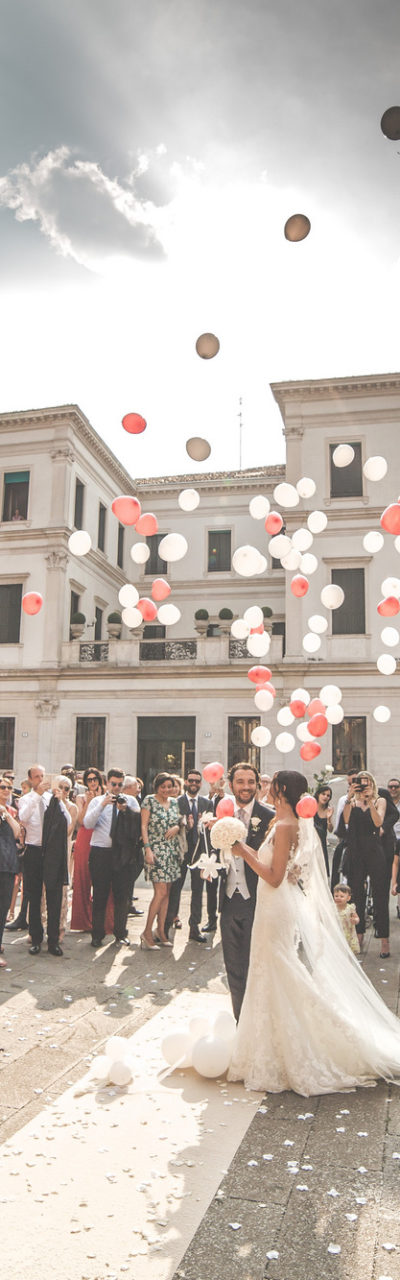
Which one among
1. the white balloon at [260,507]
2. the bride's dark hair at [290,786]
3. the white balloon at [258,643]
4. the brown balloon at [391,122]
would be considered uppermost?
the brown balloon at [391,122]

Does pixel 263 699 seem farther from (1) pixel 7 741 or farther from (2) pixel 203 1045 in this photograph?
(1) pixel 7 741

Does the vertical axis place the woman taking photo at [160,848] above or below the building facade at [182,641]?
below

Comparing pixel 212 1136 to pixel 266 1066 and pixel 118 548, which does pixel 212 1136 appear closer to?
pixel 266 1066

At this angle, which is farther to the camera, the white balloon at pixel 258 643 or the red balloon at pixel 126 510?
the white balloon at pixel 258 643

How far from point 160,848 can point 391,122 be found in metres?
6.54

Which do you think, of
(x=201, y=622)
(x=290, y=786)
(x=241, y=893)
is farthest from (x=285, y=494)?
(x=201, y=622)

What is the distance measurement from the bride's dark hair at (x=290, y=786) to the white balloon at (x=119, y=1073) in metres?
1.78

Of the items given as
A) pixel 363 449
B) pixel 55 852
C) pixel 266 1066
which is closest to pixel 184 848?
pixel 55 852

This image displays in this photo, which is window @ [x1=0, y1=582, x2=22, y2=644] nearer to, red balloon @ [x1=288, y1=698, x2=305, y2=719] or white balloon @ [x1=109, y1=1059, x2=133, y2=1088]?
red balloon @ [x1=288, y1=698, x2=305, y2=719]

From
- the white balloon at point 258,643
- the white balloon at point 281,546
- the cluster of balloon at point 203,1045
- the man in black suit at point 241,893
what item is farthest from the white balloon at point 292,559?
the cluster of balloon at point 203,1045

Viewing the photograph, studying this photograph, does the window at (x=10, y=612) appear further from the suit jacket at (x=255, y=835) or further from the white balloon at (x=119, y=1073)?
the white balloon at (x=119, y=1073)

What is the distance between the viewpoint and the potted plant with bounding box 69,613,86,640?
26.2 meters

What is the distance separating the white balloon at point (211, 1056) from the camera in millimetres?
4855

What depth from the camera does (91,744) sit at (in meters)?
25.0
